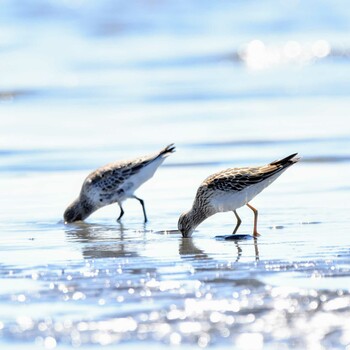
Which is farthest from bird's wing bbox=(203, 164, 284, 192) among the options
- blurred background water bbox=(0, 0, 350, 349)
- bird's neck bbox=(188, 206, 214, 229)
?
blurred background water bbox=(0, 0, 350, 349)

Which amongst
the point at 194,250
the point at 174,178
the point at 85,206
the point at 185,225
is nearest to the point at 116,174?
the point at 85,206

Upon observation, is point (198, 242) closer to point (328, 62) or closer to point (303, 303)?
point (303, 303)

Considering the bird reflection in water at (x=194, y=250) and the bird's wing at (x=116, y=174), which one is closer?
the bird reflection in water at (x=194, y=250)

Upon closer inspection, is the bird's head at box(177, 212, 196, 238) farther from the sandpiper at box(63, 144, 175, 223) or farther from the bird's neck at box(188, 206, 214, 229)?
the sandpiper at box(63, 144, 175, 223)

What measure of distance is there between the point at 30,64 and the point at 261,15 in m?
8.12

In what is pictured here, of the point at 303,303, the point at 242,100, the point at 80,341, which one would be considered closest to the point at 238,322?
the point at 303,303

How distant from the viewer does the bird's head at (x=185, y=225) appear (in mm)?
7438

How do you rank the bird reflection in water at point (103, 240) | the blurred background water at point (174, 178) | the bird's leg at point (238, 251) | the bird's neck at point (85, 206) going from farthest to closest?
the bird's neck at point (85, 206), the bird reflection in water at point (103, 240), the bird's leg at point (238, 251), the blurred background water at point (174, 178)

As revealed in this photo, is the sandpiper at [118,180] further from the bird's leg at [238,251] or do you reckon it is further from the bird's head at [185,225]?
the bird's leg at [238,251]

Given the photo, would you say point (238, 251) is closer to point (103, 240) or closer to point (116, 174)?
point (103, 240)

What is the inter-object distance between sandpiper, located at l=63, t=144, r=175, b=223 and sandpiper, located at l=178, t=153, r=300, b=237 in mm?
1291

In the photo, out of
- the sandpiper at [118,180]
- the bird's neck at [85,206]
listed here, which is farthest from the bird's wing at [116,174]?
the bird's neck at [85,206]

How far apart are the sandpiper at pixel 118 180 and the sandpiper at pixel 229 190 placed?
1.29m

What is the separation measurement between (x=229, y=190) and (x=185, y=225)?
17.0 inches
